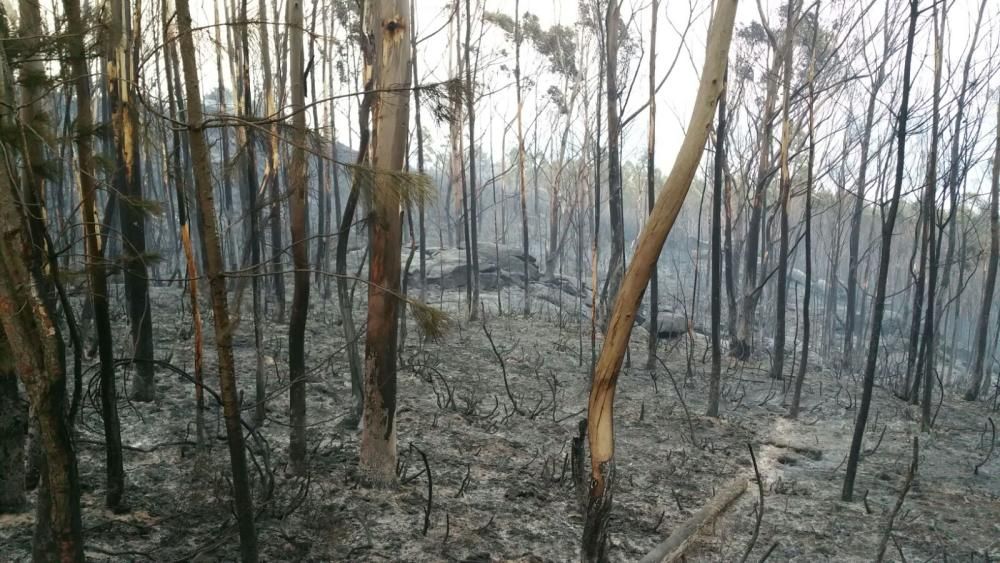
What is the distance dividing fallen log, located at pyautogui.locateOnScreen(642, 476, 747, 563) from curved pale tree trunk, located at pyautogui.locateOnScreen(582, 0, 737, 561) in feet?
2.26

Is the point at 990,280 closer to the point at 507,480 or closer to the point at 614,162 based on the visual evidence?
the point at 614,162

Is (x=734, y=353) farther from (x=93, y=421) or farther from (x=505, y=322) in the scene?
(x=93, y=421)

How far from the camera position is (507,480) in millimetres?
5105

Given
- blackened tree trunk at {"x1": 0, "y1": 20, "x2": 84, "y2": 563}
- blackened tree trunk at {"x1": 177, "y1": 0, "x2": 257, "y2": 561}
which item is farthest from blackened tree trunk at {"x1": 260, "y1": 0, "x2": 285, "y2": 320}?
blackened tree trunk at {"x1": 0, "y1": 20, "x2": 84, "y2": 563}

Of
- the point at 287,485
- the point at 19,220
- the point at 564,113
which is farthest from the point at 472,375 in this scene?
the point at 564,113

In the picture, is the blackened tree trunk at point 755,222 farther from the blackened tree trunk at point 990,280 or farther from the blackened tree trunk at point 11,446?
the blackened tree trunk at point 11,446

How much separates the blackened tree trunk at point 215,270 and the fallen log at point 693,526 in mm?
2308

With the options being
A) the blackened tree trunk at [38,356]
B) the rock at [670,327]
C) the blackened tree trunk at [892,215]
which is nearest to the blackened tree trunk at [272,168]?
the blackened tree trunk at [38,356]

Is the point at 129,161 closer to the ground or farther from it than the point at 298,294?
farther from it

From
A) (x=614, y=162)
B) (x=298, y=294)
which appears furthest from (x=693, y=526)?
(x=614, y=162)

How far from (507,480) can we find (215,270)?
3.36 meters

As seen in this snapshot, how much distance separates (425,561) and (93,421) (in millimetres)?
3503

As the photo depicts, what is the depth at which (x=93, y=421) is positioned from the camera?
5.23m

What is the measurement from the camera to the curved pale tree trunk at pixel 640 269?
3.01m
